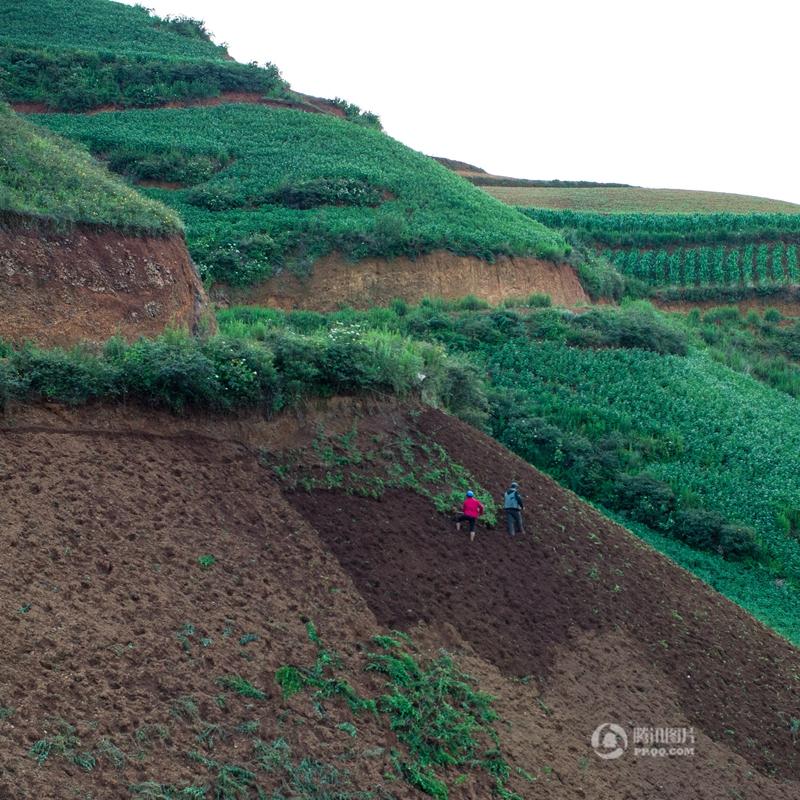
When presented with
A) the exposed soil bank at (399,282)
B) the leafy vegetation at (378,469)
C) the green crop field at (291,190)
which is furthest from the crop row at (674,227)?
the leafy vegetation at (378,469)

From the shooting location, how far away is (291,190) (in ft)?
131

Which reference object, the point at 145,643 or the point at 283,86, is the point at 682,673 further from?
the point at 283,86

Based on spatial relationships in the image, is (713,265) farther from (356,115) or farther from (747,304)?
(356,115)

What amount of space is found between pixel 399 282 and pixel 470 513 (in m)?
21.4

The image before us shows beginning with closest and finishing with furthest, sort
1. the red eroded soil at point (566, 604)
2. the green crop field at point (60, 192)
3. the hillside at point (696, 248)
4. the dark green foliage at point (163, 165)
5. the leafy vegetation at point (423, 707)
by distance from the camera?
the leafy vegetation at point (423, 707), the red eroded soil at point (566, 604), the green crop field at point (60, 192), the dark green foliage at point (163, 165), the hillside at point (696, 248)

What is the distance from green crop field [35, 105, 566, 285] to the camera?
36.7 meters

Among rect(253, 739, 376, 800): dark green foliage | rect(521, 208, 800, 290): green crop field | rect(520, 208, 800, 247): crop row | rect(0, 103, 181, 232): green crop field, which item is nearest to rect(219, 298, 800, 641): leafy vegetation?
rect(0, 103, 181, 232): green crop field

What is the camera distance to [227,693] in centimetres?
1090

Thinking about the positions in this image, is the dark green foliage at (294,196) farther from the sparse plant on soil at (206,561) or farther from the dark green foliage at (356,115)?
the sparse plant on soil at (206,561)

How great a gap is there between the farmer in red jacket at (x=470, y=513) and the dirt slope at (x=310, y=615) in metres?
0.21

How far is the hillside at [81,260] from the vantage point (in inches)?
657

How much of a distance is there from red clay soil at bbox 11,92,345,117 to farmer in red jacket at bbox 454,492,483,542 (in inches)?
1451

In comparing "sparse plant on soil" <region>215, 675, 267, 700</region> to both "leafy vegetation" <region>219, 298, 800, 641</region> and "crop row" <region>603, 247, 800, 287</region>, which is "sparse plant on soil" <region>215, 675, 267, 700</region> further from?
"crop row" <region>603, 247, 800, 287</region>

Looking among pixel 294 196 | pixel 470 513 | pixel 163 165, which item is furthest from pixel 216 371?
pixel 163 165
